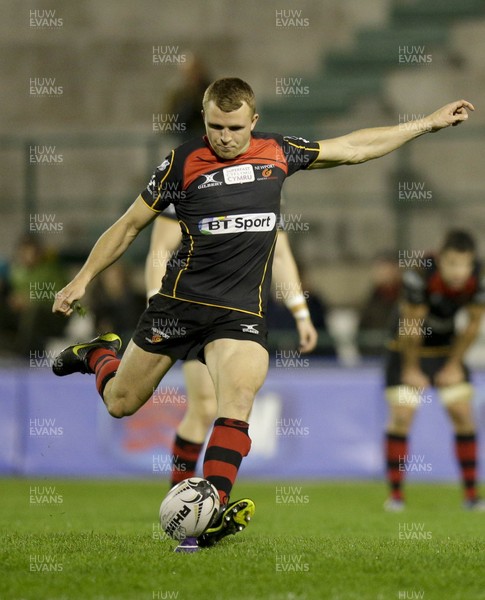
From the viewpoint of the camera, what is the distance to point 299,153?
6.66 metres

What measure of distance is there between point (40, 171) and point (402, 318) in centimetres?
804

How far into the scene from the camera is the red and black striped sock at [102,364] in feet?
24.0

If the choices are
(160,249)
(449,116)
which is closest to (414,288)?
(160,249)

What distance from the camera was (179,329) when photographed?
655 centimetres

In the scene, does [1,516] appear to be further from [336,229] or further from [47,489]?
[336,229]

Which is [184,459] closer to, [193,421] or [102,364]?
[193,421]

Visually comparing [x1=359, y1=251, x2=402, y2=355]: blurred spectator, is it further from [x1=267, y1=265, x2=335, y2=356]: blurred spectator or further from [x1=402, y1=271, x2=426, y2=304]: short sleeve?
[x1=402, y1=271, x2=426, y2=304]: short sleeve

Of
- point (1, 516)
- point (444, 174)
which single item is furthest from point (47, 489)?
point (444, 174)

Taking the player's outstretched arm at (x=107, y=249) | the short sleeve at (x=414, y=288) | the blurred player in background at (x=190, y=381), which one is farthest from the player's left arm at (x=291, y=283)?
the short sleeve at (x=414, y=288)

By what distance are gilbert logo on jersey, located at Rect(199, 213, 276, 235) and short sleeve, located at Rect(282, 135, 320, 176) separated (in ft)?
1.18

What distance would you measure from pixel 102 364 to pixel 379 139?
89.5 inches

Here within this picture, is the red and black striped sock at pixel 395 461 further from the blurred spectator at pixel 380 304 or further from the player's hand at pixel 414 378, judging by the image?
the blurred spectator at pixel 380 304

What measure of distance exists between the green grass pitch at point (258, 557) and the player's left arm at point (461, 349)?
3.99ft

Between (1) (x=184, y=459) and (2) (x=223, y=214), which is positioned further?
(1) (x=184, y=459)
